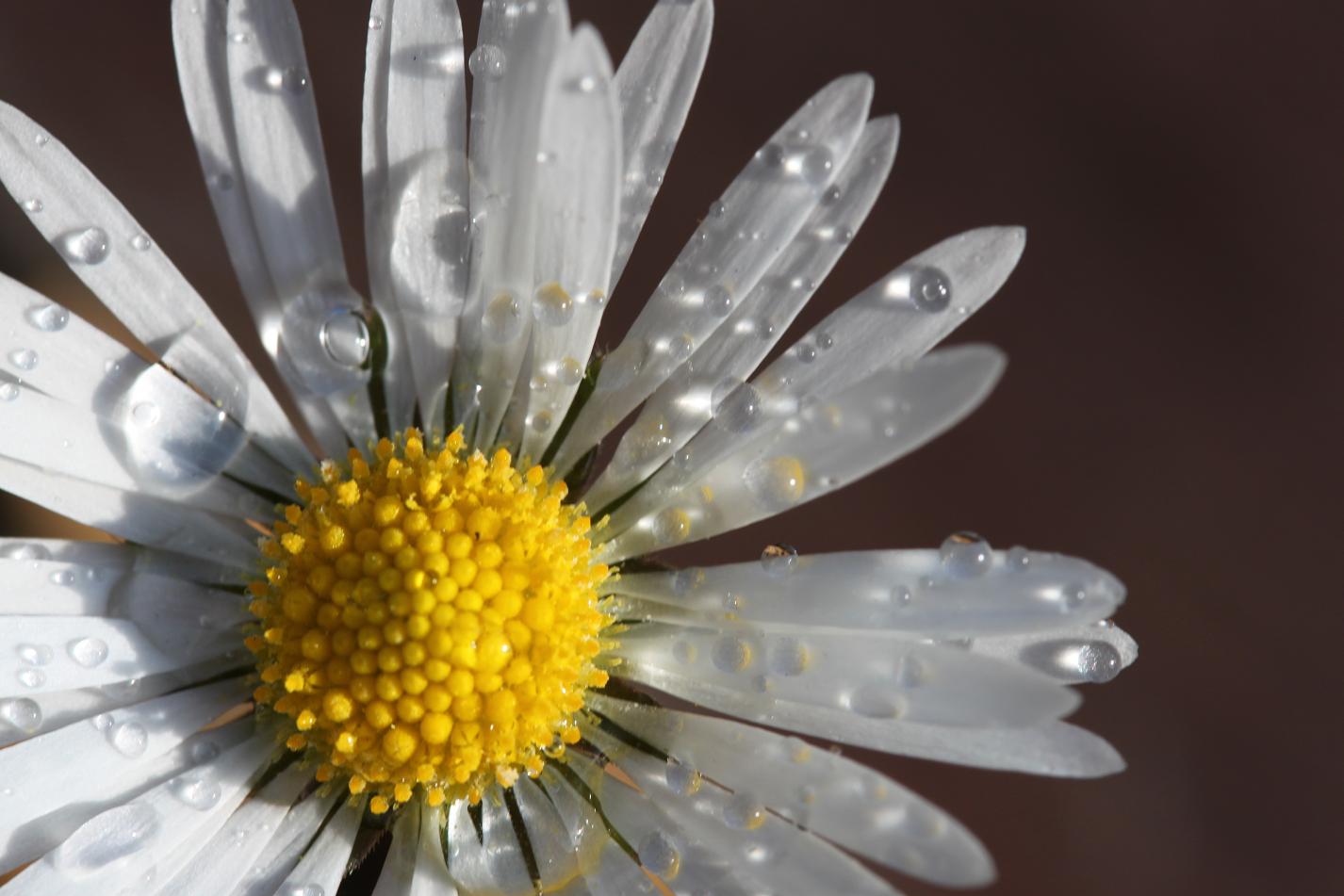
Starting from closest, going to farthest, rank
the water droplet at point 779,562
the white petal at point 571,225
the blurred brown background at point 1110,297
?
the white petal at point 571,225, the water droplet at point 779,562, the blurred brown background at point 1110,297

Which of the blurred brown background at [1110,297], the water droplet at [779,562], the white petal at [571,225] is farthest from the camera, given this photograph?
the blurred brown background at [1110,297]

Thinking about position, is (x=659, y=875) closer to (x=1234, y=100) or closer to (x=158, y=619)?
(x=158, y=619)

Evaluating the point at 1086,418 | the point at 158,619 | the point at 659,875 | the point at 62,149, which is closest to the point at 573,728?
the point at 659,875

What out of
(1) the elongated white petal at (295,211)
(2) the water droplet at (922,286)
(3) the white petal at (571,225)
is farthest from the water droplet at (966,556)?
(1) the elongated white petal at (295,211)

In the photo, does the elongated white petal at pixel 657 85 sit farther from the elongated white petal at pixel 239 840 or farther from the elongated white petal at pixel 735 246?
the elongated white petal at pixel 239 840

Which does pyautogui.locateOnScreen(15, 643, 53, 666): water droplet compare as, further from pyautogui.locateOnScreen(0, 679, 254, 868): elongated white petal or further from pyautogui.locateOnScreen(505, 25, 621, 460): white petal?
pyautogui.locateOnScreen(505, 25, 621, 460): white petal

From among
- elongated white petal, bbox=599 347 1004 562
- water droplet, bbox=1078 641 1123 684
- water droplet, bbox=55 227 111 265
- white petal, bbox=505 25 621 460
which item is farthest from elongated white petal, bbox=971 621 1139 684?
water droplet, bbox=55 227 111 265
